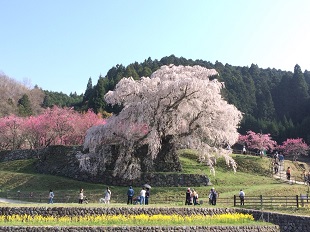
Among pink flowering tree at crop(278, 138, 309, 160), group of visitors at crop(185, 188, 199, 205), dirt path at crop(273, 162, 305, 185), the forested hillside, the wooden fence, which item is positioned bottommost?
the wooden fence

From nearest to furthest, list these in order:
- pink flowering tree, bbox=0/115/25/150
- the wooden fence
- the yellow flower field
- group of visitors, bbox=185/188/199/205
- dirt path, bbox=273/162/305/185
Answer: the yellow flower field, group of visitors, bbox=185/188/199/205, the wooden fence, dirt path, bbox=273/162/305/185, pink flowering tree, bbox=0/115/25/150

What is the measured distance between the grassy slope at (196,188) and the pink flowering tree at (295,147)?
2845 cm

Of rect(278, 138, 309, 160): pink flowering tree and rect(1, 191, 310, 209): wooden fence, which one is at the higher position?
rect(278, 138, 309, 160): pink flowering tree

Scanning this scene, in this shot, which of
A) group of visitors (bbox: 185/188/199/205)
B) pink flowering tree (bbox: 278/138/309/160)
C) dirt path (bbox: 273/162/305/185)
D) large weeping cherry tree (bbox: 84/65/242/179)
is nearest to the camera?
group of visitors (bbox: 185/188/199/205)

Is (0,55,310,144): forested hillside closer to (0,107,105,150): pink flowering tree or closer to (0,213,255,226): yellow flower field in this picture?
(0,107,105,150): pink flowering tree

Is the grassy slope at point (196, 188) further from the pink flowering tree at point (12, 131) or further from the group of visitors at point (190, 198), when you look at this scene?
the pink flowering tree at point (12, 131)

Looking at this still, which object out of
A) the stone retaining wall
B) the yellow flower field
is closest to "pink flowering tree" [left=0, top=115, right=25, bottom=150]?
the stone retaining wall

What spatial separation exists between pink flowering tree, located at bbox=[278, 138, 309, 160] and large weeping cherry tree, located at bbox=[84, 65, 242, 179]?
38.8 meters

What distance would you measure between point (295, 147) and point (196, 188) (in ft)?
142

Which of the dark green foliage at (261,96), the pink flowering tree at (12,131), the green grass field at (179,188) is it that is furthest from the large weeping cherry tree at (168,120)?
the dark green foliage at (261,96)

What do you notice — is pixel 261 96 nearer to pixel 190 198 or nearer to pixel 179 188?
pixel 179 188

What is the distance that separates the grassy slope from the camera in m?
29.8

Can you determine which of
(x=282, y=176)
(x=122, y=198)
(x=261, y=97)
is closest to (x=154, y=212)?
(x=122, y=198)

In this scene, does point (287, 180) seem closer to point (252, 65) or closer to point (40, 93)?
point (40, 93)
